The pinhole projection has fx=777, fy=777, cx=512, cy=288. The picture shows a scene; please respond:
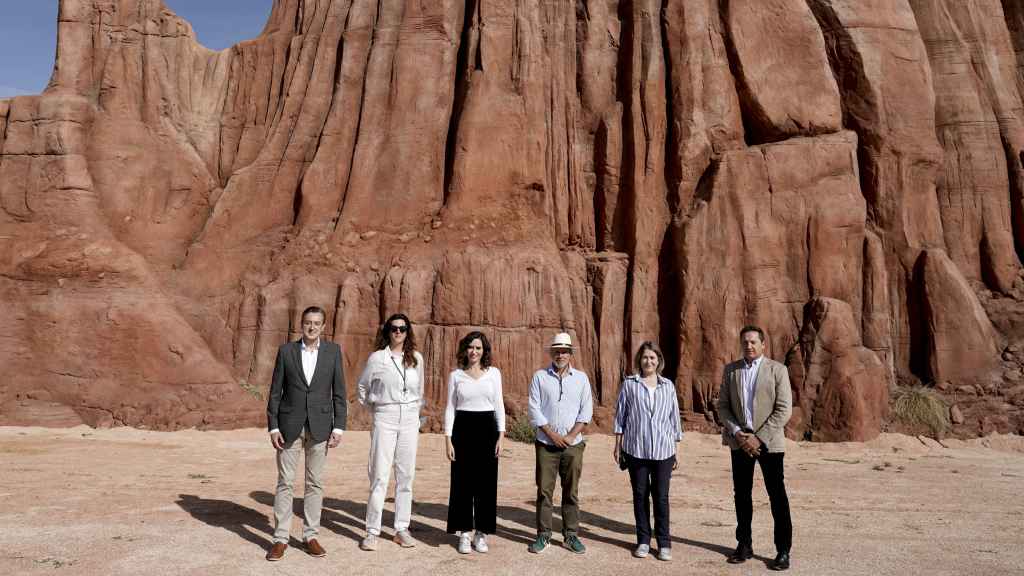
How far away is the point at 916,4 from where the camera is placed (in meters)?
19.8

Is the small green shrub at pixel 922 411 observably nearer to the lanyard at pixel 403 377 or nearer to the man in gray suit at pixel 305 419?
the lanyard at pixel 403 377

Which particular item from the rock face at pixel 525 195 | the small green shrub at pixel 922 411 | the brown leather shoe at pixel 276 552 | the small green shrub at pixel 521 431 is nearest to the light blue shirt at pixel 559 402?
the brown leather shoe at pixel 276 552

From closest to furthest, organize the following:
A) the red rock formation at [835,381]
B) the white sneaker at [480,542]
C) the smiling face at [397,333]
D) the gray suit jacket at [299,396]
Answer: the gray suit jacket at [299,396] → the white sneaker at [480,542] → the smiling face at [397,333] → the red rock formation at [835,381]

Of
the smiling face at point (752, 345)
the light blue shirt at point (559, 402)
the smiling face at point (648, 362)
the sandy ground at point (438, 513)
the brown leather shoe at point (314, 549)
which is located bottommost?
the sandy ground at point (438, 513)

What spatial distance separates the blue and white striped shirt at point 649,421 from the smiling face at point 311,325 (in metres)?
2.53

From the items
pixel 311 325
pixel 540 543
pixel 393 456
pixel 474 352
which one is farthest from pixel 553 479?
pixel 311 325

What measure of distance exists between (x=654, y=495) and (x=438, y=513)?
2625 millimetres

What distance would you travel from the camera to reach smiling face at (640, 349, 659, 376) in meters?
6.43

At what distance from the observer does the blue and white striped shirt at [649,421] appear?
20.8ft

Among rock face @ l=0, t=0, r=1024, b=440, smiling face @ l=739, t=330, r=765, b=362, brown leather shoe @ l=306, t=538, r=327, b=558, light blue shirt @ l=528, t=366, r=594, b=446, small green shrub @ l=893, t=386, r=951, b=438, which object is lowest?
brown leather shoe @ l=306, t=538, r=327, b=558

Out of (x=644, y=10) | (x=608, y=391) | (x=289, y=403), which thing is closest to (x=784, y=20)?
(x=644, y=10)

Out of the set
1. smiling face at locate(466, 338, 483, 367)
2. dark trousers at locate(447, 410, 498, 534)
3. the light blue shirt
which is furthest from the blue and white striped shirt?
smiling face at locate(466, 338, 483, 367)

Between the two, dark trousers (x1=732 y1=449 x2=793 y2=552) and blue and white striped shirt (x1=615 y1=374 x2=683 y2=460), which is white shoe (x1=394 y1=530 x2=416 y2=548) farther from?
dark trousers (x1=732 y1=449 x2=793 y2=552)

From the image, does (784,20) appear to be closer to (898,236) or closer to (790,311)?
(898,236)
